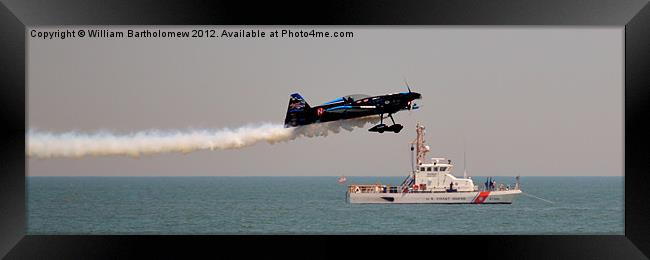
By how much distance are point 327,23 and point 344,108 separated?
27.3 feet

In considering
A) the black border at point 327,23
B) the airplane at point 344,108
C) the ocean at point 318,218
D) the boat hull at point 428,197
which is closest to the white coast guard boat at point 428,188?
the boat hull at point 428,197

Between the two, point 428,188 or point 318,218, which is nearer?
point 428,188

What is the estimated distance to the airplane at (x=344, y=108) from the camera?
22.2 meters

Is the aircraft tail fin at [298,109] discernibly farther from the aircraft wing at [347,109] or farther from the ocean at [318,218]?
the ocean at [318,218]

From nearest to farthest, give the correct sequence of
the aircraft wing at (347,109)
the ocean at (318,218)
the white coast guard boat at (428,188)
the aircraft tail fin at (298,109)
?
the aircraft wing at (347,109), the aircraft tail fin at (298,109), the white coast guard boat at (428,188), the ocean at (318,218)

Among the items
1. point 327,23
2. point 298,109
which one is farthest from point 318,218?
point 327,23

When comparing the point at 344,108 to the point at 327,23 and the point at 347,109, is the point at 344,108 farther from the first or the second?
the point at 327,23

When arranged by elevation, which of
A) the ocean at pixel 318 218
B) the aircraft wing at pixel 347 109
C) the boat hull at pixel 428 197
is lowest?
the ocean at pixel 318 218

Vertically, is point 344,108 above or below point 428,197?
above

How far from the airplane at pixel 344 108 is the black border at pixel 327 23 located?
7.58 m

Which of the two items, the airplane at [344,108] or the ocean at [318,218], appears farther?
the ocean at [318,218]

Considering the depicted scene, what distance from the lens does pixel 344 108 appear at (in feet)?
72.5

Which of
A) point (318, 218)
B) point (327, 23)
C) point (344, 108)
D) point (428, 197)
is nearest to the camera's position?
point (327, 23)

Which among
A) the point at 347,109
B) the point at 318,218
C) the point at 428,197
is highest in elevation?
the point at 347,109
